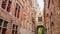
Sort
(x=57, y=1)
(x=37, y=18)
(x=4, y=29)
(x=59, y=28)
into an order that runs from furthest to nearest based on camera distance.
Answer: (x=37, y=18) < (x=4, y=29) < (x=57, y=1) < (x=59, y=28)

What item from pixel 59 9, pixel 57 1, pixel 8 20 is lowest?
pixel 8 20

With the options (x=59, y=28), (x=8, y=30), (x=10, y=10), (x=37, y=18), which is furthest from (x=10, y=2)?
(x=37, y=18)

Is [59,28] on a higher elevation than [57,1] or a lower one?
lower

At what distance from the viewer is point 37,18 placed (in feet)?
105

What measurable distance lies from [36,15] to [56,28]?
23.8 meters

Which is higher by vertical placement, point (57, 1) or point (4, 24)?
point (57, 1)

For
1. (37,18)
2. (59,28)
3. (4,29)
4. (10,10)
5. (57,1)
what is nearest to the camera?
(59,28)

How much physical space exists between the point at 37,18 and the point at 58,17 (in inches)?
909

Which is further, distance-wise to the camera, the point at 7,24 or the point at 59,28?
the point at 7,24

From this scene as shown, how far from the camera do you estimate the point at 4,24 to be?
9922 mm

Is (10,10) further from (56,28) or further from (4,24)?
(56,28)

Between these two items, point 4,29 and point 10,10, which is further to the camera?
point 10,10

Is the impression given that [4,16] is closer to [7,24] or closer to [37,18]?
[7,24]

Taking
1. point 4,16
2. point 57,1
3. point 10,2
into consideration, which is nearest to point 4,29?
point 4,16
